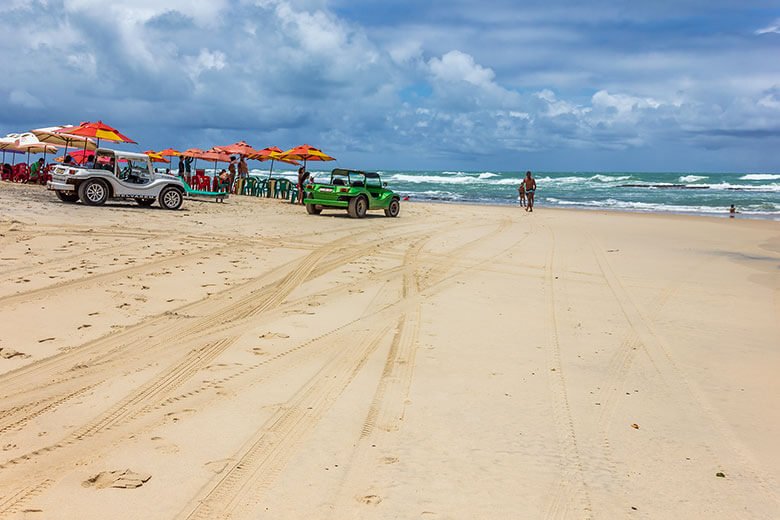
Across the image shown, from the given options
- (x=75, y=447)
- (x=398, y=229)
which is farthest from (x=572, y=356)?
(x=398, y=229)

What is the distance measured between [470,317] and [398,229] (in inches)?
367

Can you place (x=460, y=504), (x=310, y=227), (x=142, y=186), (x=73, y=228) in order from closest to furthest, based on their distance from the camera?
(x=460, y=504) < (x=73, y=228) < (x=310, y=227) < (x=142, y=186)

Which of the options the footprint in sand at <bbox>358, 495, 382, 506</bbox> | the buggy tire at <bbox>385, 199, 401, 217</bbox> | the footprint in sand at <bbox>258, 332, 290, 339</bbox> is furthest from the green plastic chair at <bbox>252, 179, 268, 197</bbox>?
the footprint in sand at <bbox>358, 495, 382, 506</bbox>

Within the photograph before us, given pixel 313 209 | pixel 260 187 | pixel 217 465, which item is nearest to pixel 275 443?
pixel 217 465

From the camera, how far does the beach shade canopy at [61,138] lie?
2016 cm

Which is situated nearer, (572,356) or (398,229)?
(572,356)

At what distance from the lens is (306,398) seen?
4152 mm

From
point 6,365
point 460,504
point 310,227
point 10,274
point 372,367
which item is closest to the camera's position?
point 460,504

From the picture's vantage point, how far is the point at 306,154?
23.7 metres

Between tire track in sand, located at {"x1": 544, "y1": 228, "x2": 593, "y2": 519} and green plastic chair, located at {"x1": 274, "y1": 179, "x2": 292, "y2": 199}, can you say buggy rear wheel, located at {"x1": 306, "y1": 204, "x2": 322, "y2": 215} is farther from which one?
tire track in sand, located at {"x1": 544, "y1": 228, "x2": 593, "y2": 519}

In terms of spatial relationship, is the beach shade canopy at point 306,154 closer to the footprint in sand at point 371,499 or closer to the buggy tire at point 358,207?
the buggy tire at point 358,207

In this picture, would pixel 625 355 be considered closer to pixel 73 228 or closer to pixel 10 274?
pixel 10 274

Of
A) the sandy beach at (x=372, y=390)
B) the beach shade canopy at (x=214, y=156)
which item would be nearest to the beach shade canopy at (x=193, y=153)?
the beach shade canopy at (x=214, y=156)

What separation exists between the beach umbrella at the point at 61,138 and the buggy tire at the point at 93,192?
12.7 ft
